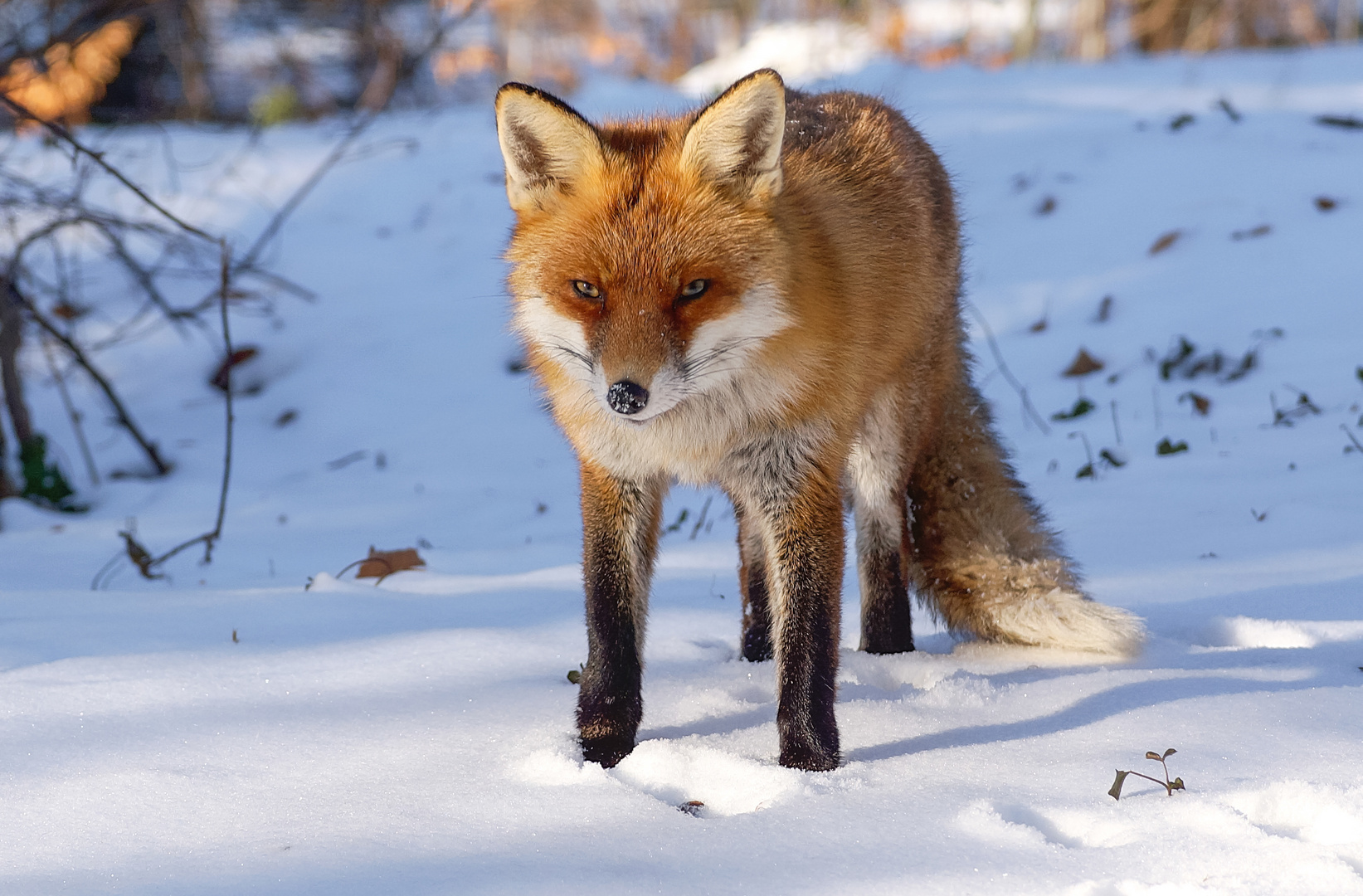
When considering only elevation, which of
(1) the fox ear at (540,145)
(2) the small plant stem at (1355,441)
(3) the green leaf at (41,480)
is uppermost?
(1) the fox ear at (540,145)

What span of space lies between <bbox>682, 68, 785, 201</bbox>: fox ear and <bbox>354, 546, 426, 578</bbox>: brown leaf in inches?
81.1

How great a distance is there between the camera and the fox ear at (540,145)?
2158 mm

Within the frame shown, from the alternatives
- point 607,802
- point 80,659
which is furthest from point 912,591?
point 80,659

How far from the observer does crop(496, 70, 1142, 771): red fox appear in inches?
82.7

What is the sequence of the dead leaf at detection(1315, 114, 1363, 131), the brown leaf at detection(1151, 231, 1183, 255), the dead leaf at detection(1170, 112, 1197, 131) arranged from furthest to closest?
the dead leaf at detection(1170, 112, 1197, 131), the dead leaf at detection(1315, 114, 1363, 131), the brown leaf at detection(1151, 231, 1183, 255)

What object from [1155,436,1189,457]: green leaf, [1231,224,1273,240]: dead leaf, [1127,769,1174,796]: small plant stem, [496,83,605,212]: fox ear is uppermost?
[496,83,605,212]: fox ear

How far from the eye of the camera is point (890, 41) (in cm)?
1441

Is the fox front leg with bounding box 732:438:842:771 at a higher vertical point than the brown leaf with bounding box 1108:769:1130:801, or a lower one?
higher

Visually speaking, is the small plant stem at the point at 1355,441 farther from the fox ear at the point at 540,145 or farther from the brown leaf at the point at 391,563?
the brown leaf at the point at 391,563

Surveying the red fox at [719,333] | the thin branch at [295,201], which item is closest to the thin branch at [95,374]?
the thin branch at [295,201]

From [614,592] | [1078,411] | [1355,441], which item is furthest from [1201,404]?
[614,592]

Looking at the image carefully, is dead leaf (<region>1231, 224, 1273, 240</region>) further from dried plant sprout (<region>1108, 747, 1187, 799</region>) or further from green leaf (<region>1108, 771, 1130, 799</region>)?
green leaf (<region>1108, 771, 1130, 799</region>)

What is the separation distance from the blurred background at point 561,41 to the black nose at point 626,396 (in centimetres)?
801

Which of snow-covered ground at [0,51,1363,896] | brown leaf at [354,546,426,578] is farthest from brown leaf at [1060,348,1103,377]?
brown leaf at [354,546,426,578]
